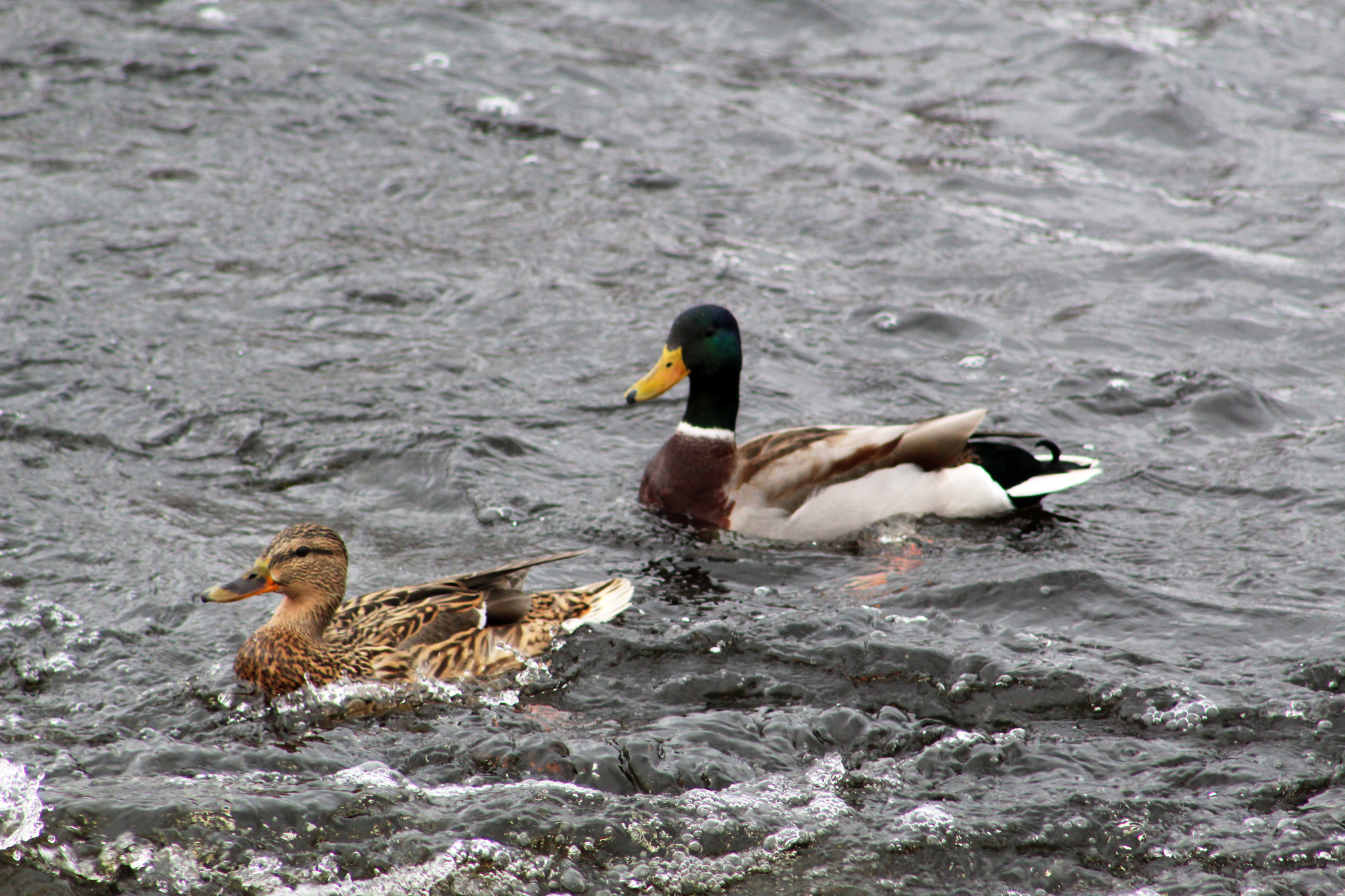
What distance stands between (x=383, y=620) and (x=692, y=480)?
6.88ft

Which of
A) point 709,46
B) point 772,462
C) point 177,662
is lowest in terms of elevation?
point 177,662

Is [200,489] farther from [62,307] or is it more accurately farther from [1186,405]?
[1186,405]

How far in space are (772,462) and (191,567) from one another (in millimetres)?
2852

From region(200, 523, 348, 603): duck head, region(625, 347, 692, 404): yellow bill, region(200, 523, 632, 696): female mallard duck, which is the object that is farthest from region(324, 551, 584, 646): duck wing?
region(625, 347, 692, 404): yellow bill

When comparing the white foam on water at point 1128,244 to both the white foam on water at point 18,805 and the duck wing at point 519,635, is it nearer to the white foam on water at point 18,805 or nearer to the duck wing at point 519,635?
the duck wing at point 519,635

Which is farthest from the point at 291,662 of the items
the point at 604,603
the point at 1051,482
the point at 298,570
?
the point at 1051,482

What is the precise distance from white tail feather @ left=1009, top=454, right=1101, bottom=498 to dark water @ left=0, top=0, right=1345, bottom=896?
19cm

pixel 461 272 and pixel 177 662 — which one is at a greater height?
pixel 461 272

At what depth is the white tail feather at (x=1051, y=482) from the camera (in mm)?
7336

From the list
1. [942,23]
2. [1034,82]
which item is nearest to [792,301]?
[1034,82]

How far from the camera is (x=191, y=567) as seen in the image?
6.42 meters

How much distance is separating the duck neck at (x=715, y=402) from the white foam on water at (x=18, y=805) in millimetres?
3833

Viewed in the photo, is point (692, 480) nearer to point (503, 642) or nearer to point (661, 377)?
point (661, 377)

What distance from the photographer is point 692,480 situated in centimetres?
736
